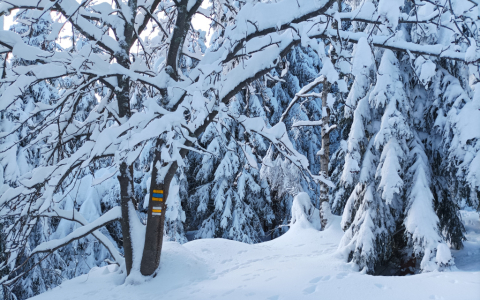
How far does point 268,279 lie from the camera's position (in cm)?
404

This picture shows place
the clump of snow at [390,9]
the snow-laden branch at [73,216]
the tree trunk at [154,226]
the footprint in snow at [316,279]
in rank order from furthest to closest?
the snow-laden branch at [73,216] < the tree trunk at [154,226] < the footprint in snow at [316,279] < the clump of snow at [390,9]

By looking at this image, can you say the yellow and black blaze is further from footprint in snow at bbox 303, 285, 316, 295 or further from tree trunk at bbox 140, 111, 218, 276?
footprint in snow at bbox 303, 285, 316, 295

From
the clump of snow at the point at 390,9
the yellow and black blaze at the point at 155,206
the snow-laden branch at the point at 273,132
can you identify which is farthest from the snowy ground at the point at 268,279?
the clump of snow at the point at 390,9

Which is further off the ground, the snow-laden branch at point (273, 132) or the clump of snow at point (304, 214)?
the snow-laden branch at point (273, 132)

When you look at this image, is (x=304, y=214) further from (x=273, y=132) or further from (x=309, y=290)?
(x=309, y=290)

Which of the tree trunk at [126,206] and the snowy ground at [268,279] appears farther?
the tree trunk at [126,206]

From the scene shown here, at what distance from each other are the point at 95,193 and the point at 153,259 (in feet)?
23.8

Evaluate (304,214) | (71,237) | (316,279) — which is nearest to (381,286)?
(316,279)

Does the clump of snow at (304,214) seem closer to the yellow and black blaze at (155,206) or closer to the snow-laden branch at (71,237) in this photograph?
the yellow and black blaze at (155,206)

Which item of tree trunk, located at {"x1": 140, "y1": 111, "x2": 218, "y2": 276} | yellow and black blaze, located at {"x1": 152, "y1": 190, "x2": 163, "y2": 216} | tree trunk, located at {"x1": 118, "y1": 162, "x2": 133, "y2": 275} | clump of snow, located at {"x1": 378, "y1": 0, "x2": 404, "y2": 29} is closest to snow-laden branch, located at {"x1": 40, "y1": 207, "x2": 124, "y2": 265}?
tree trunk, located at {"x1": 118, "y1": 162, "x2": 133, "y2": 275}

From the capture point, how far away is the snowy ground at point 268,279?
11.1 ft

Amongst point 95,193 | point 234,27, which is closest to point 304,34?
point 234,27

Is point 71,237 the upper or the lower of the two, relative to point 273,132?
lower

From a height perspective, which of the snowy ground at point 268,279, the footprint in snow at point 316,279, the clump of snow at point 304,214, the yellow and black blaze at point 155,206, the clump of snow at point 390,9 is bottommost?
the snowy ground at point 268,279
